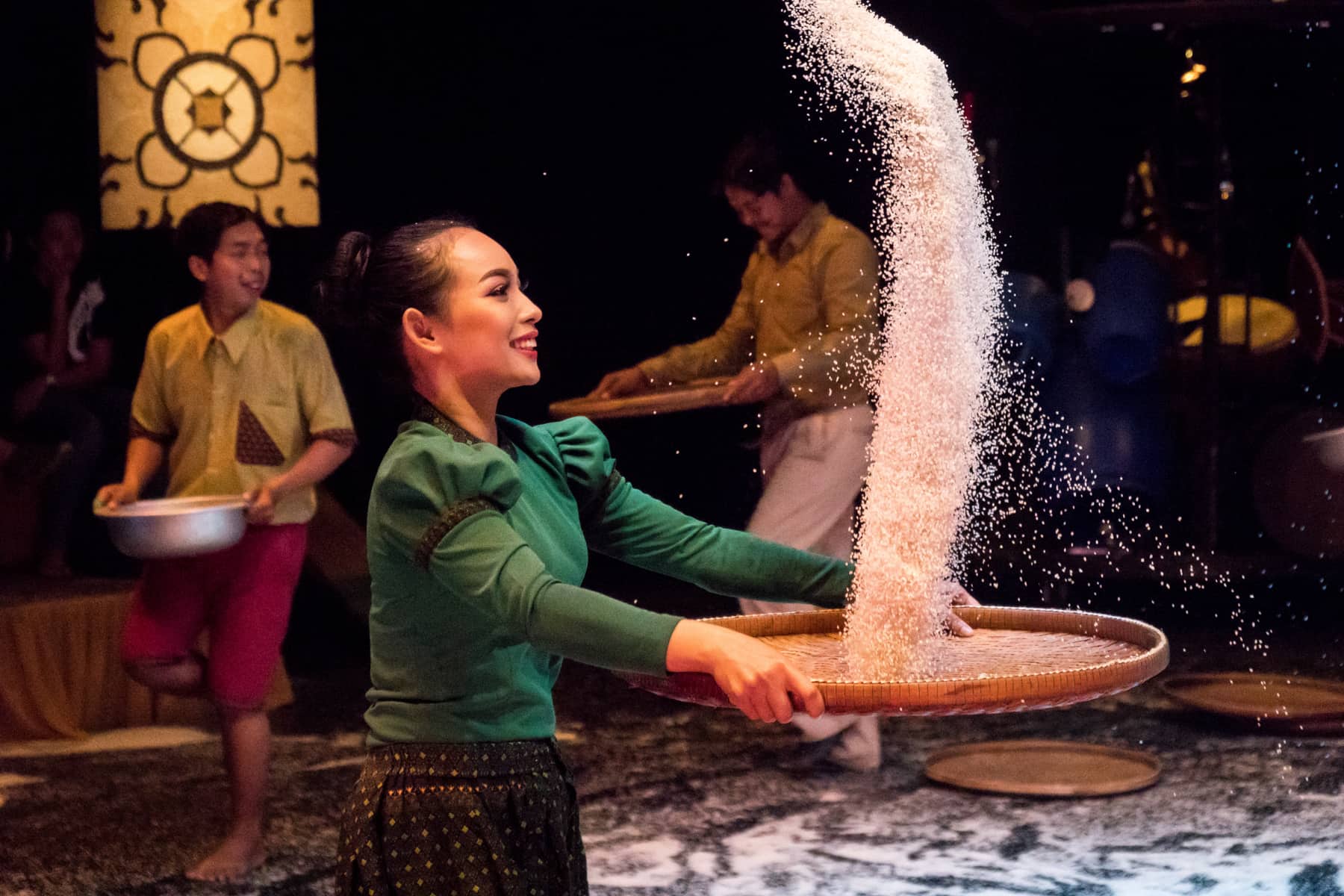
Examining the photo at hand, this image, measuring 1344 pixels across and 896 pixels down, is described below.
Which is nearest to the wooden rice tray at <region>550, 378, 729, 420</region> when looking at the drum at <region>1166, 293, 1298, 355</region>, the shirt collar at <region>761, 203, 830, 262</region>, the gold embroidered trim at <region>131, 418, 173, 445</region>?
the shirt collar at <region>761, 203, 830, 262</region>

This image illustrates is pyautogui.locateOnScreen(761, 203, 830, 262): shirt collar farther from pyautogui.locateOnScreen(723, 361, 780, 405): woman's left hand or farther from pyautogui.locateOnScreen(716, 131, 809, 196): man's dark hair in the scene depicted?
pyautogui.locateOnScreen(723, 361, 780, 405): woman's left hand

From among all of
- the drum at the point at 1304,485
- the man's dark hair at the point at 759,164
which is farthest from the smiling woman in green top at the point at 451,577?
the drum at the point at 1304,485

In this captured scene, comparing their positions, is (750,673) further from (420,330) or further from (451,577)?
(420,330)

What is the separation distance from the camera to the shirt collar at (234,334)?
11.9 ft

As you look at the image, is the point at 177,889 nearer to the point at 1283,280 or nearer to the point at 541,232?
the point at 541,232

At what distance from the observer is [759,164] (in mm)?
4090

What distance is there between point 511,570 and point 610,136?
4.67 metres

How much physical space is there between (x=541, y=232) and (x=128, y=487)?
2793 mm

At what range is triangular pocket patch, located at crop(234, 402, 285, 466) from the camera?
12.0ft

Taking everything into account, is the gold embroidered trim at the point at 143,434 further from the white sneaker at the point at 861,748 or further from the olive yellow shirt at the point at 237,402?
the white sneaker at the point at 861,748

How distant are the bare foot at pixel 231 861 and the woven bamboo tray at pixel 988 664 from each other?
5.98ft

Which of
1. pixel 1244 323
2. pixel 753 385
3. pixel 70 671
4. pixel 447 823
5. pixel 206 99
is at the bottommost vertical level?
pixel 70 671

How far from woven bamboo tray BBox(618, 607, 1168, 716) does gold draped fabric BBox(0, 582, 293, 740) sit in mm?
3400

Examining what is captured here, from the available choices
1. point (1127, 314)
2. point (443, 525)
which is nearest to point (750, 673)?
point (443, 525)
